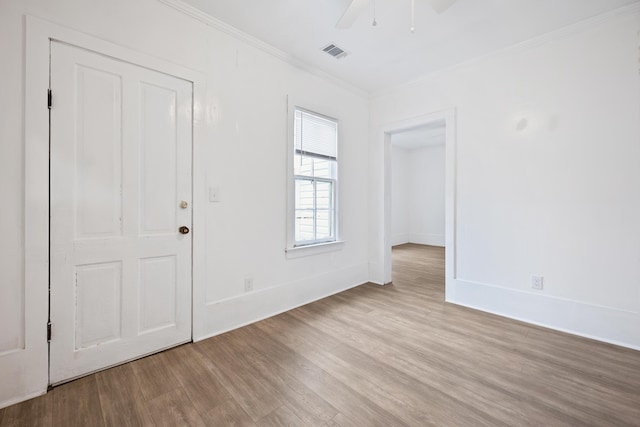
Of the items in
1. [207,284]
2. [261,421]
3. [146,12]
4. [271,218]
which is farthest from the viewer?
[271,218]

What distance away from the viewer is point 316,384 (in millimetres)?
1783

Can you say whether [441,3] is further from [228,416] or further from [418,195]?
[418,195]

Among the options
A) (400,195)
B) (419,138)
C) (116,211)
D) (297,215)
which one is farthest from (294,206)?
(400,195)

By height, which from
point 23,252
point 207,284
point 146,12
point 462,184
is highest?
point 146,12

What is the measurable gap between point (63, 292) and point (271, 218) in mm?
1698

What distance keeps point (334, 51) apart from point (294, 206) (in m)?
1.76

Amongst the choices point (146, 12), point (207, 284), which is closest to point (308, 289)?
point (207, 284)

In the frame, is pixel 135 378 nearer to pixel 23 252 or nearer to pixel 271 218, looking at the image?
pixel 23 252

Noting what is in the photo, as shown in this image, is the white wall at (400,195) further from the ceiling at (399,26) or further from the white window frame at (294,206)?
the ceiling at (399,26)

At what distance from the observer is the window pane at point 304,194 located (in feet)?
10.6

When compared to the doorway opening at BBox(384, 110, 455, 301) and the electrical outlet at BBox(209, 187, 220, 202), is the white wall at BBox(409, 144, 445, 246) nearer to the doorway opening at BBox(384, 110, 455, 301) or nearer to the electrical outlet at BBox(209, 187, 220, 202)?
the doorway opening at BBox(384, 110, 455, 301)

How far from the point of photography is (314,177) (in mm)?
3361

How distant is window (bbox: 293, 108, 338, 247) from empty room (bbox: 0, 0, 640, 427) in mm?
28

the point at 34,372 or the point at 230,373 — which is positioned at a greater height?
the point at 34,372
